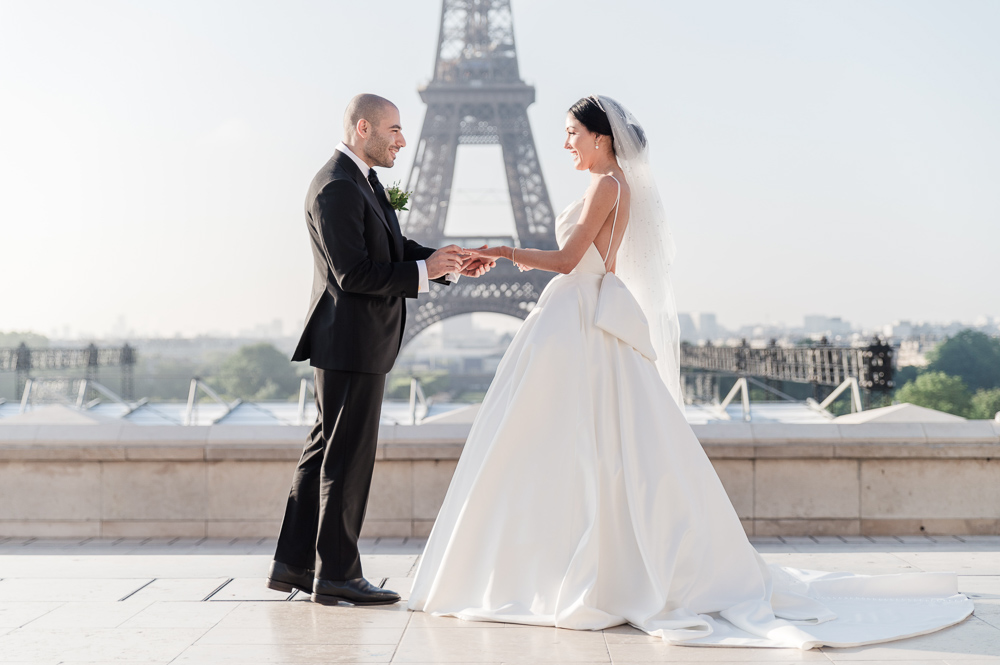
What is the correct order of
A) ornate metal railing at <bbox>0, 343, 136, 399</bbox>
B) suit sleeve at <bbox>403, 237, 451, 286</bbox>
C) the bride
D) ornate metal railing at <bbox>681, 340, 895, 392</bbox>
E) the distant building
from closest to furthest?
the bride < suit sleeve at <bbox>403, 237, 451, 286</bbox> < ornate metal railing at <bbox>681, 340, 895, 392</bbox> < ornate metal railing at <bbox>0, 343, 136, 399</bbox> < the distant building

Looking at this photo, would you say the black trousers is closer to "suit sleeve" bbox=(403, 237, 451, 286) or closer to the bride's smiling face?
"suit sleeve" bbox=(403, 237, 451, 286)

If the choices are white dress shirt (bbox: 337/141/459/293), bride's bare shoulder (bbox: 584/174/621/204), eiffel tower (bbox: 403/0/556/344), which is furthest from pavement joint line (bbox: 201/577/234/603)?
eiffel tower (bbox: 403/0/556/344)

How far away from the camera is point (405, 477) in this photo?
16.8ft

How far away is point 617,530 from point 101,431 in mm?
3407

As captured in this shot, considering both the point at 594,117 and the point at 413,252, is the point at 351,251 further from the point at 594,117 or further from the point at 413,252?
the point at 594,117

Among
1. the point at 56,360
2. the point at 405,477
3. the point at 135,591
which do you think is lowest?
the point at 135,591

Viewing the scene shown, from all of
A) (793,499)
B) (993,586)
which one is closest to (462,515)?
(993,586)

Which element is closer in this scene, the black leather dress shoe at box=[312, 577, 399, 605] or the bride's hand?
the black leather dress shoe at box=[312, 577, 399, 605]

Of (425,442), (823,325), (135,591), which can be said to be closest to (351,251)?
(135,591)

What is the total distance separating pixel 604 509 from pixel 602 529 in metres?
0.07

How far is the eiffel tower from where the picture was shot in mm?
32250

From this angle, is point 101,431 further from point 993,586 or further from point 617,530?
point 993,586

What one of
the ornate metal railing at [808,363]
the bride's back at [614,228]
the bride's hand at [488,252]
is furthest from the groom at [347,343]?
the ornate metal railing at [808,363]

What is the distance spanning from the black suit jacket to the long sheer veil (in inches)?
38.5
